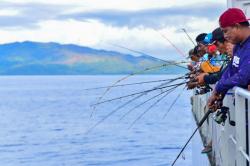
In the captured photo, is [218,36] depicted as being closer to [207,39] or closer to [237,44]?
[237,44]

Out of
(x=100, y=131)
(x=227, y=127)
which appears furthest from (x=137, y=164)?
(x=227, y=127)

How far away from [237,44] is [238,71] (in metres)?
0.34

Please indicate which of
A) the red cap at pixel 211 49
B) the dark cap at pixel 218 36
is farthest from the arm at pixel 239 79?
the red cap at pixel 211 49

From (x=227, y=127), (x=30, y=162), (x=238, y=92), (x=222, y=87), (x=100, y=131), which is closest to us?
(x=238, y=92)

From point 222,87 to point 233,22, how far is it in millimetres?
494

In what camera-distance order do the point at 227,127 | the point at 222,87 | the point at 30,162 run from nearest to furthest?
the point at 222,87 → the point at 227,127 → the point at 30,162

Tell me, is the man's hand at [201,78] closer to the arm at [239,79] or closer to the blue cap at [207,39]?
the arm at [239,79]

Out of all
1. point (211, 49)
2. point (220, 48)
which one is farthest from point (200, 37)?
point (220, 48)

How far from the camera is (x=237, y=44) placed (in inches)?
209

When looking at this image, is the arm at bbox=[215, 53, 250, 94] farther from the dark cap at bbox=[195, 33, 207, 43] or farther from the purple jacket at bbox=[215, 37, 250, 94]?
the dark cap at bbox=[195, 33, 207, 43]

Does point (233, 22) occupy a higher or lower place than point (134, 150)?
higher

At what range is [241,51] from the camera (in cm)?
511

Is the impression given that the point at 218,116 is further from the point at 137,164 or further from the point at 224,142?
the point at 137,164

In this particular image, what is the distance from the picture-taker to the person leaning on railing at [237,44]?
5004mm
